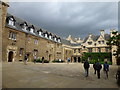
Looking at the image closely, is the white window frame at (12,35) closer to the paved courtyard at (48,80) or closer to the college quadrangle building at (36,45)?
the college quadrangle building at (36,45)

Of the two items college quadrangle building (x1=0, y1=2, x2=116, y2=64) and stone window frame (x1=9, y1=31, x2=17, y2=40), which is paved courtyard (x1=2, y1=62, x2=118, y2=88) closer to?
college quadrangle building (x1=0, y1=2, x2=116, y2=64)

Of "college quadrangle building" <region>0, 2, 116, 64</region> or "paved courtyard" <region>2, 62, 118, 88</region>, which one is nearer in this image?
"paved courtyard" <region>2, 62, 118, 88</region>

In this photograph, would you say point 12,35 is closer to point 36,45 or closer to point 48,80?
point 36,45

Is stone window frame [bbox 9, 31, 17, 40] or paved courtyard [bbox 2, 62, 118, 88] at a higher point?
stone window frame [bbox 9, 31, 17, 40]

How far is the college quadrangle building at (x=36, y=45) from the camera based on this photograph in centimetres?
2132

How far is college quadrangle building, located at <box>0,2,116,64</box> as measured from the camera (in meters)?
21.3

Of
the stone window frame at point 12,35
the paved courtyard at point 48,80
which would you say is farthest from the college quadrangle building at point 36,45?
the paved courtyard at point 48,80

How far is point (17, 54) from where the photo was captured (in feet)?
75.5

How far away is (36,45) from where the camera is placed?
93.8ft

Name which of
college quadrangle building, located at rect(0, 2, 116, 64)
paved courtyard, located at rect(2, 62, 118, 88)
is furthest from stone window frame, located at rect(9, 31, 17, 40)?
paved courtyard, located at rect(2, 62, 118, 88)

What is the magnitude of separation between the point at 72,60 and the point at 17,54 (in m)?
24.8

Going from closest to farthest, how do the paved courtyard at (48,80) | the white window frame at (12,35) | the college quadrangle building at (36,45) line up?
the paved courtyard at (48,80) < the college quadrangle building at (36,45) < the white window frame at (12,35)

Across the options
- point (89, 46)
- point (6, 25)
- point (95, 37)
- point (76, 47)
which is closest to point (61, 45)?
point (76, 47)

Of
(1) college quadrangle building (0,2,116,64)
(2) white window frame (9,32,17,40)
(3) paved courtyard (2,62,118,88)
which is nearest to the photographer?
(3) paved courtyard (2,62,118,88)
